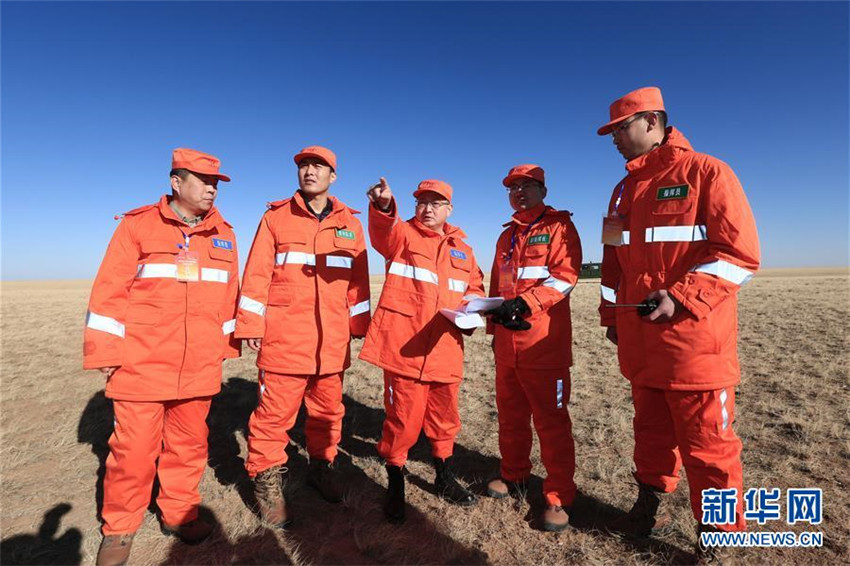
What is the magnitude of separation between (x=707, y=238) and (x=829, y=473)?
3.39m

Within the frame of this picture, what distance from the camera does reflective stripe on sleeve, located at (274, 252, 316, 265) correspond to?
3822mm

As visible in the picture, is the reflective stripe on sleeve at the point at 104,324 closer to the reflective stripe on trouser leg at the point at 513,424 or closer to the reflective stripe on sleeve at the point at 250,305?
the reflective stripe on sleeve at the point at 250,305

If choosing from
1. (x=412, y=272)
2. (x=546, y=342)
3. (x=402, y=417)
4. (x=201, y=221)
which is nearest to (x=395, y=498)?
(x=402, y=417)

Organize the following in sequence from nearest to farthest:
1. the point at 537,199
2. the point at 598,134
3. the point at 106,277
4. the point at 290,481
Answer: the point at 106,277
the point at 598,134
the point at 537,199
the point at 290,481

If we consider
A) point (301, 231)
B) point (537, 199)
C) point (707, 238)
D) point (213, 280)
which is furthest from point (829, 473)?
point (213, 280)

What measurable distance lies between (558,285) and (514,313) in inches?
19.2

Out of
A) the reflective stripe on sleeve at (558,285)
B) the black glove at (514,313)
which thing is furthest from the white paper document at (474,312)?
the reflective stripe on sleeve at (558,285)

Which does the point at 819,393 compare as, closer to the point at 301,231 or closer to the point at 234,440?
the point at 301,231

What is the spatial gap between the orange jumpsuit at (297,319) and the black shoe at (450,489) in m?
Answer: 1.13

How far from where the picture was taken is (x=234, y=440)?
5.30 m

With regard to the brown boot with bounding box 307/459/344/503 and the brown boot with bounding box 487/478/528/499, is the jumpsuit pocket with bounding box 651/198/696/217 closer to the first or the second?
the brown boot with bounding box 487/478/528/499

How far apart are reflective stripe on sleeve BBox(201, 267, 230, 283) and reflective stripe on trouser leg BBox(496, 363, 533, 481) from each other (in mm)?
2735

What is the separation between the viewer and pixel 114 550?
3.05 metres

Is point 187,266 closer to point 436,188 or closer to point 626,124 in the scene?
point 436,188
